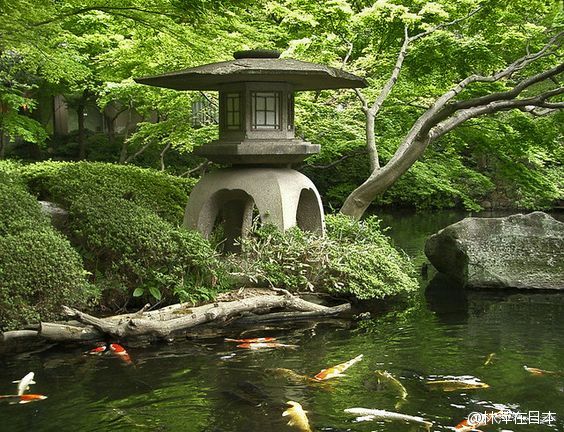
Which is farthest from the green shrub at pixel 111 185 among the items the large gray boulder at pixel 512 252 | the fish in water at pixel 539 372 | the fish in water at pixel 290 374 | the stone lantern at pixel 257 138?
the fish in water at pixel 539 372

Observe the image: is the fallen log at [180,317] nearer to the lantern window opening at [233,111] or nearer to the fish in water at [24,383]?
the fish in water at [24,383]

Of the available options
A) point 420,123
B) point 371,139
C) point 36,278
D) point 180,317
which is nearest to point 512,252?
point 420,123

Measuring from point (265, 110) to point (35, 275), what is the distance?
512 cm

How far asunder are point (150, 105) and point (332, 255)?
8.32 meters

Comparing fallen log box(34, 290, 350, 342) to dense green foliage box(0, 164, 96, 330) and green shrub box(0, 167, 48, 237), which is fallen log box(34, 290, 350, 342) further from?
green shrub box(0, 167, 48, 237)

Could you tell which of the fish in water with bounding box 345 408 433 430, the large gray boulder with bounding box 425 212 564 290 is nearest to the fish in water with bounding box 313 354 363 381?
the fish in water with bounding box 345 408 433 430

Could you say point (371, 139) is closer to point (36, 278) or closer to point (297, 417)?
point (36, 278)

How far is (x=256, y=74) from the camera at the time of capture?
11.8 m

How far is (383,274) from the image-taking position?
40.9 ft

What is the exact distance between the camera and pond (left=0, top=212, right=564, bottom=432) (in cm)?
696

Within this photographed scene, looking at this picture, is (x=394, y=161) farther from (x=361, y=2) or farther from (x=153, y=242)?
(x=153, y=242)

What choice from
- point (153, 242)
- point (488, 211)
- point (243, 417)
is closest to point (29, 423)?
point (243, 417)

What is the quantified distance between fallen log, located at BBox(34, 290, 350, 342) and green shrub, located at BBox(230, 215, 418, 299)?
0.40 metres

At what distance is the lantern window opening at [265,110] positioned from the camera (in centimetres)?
1257
